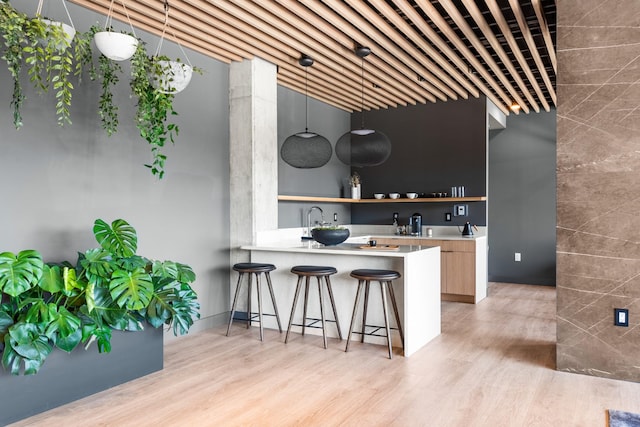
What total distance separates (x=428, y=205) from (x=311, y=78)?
2.65 m

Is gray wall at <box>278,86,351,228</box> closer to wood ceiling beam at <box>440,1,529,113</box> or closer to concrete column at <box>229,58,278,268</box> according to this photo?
concrete column at <box>229,58,278,268</box>

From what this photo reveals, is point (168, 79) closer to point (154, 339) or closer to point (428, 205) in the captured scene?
point (154, 339)

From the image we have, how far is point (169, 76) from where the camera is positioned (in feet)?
11.3

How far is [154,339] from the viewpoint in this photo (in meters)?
3.49

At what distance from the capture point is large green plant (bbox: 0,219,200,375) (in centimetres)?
260

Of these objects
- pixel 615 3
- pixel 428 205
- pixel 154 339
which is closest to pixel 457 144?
pixel 428 205

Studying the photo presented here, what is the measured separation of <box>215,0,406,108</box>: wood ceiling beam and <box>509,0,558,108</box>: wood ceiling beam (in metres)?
1.70

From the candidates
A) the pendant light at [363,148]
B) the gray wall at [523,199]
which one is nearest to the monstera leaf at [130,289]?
the pendant light at [363,148]

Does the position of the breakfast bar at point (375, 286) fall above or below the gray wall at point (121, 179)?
below

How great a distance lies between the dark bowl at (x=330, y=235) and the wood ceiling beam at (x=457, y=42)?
2.05m

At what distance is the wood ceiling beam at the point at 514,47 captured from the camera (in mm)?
3759

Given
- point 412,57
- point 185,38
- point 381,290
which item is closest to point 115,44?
point 185,38

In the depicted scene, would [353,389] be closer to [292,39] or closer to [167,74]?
[167,74]

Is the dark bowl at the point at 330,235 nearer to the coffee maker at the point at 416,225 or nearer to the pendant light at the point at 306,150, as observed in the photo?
the pendant light at the point at 306,150
